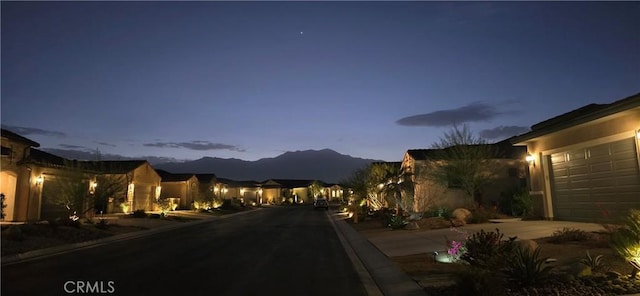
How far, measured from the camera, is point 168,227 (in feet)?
91.4

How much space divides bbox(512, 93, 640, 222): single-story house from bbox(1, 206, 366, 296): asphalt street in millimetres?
8445

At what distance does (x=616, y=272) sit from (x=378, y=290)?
4405 mm

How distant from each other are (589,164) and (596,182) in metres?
0.80

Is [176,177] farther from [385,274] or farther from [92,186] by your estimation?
[385,274]

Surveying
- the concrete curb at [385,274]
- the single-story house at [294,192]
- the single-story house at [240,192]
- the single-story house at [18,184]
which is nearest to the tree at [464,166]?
the concrete curb at [385,274]

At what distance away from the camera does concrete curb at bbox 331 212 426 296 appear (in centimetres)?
855

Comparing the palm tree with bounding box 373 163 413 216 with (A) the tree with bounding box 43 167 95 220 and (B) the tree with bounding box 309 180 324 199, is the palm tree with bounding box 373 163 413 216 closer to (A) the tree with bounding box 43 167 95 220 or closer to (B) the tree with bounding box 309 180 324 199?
(A) the tree with bounding box 43 167 95 220

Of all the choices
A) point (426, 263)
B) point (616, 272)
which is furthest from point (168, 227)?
point (616, 272)

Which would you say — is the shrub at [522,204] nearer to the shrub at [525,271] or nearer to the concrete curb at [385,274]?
the concrete curb at [385,274]

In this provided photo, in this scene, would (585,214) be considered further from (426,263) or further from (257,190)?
(257,190)

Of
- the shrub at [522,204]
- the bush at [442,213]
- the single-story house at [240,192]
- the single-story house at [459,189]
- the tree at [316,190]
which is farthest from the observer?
the tree at [316,190]

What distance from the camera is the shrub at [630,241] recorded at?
27.1ft

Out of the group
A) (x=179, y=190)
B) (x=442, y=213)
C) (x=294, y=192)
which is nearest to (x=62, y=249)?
(x=442, y=213)

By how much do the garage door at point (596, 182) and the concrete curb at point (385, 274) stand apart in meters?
7.21
